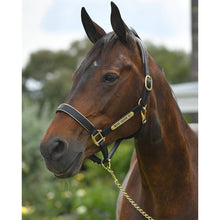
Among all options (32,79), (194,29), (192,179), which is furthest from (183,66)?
(192,179)

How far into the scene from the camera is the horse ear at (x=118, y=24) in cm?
178

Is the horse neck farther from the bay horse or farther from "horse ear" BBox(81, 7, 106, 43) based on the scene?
"horse ear" BBox(81, 7, 106, 43)

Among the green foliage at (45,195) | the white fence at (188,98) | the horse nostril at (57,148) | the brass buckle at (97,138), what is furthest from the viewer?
the green foliage at (45,195)

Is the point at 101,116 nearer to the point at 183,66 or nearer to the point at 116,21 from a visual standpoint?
the point at 116,21

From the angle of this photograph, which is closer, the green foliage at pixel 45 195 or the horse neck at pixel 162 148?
the horse neck at pixel 162 148

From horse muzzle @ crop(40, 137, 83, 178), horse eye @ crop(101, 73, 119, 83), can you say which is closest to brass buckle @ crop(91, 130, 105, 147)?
horse muzzle @ crop(40, 137, 83, 178)

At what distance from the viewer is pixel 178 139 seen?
2.00 m

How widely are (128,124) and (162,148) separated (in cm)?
26

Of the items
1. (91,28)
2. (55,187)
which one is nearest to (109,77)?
(91,28)

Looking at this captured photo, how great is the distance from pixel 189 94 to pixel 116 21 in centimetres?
279

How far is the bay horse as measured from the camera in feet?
5.57

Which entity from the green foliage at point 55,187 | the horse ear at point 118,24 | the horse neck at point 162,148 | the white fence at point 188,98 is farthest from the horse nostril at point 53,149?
the white fence at point 188,98

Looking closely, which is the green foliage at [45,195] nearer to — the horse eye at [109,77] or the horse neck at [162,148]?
the horse neck at [162,148]

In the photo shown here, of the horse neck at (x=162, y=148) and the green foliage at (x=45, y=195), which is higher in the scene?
the horse neck at (x=162, y=148)
